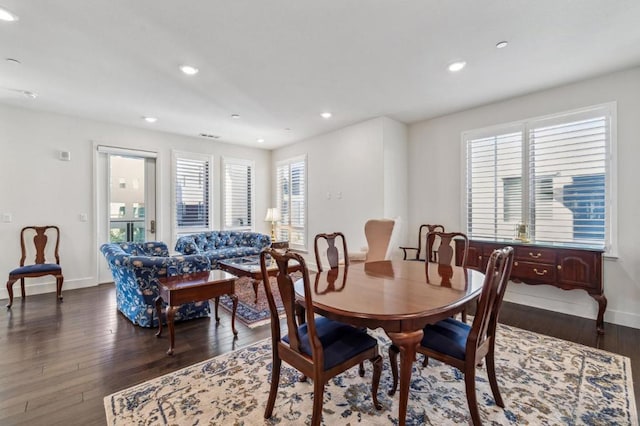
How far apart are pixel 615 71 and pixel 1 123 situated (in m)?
8.07

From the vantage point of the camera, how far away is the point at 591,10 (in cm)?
227

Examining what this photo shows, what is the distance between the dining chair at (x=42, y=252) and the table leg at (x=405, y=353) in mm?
4835

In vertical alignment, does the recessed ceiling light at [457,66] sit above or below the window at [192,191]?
above

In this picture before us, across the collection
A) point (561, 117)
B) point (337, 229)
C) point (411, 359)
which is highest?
point (561, 117)

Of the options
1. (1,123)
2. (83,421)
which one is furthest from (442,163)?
(1,123)

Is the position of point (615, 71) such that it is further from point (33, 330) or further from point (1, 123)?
point (1, 123)

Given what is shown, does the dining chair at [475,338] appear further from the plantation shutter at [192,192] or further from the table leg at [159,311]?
the plantation shutter at [192,192]

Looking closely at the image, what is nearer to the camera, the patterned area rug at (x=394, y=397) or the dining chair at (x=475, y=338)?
the dining chair at (x=475, y=338)

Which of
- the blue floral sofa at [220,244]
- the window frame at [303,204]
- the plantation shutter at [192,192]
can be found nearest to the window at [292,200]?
the window frame at [303,204]

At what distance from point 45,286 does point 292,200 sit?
4.51 metres

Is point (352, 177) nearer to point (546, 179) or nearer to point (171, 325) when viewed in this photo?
point (546, 179)

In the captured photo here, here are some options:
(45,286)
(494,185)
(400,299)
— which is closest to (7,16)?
(400,299)

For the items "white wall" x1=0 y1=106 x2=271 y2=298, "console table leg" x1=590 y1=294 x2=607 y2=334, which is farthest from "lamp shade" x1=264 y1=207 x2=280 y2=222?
"console table leg" x1=590 y1=294 x2=607 y2=334

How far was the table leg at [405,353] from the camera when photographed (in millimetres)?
1457
